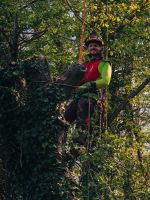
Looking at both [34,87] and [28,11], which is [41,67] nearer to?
[34,87]

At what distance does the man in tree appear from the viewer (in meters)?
7.68

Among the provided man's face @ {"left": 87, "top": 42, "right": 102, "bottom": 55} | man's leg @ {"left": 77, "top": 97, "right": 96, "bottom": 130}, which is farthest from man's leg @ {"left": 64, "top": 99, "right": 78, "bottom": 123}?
man's face @ {"left": 87, "top": 42, "right": 102, "bottom": 55}

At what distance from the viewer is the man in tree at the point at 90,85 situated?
25.2 ft

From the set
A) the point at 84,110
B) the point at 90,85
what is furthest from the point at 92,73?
the point at 84,110

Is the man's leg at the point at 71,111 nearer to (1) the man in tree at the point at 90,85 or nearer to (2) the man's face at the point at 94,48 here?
(1) the man in tree at the point at 90,85

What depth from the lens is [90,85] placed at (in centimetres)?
773

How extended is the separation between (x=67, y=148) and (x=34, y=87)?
3.68ft

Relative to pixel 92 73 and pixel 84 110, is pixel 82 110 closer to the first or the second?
pixel 84 110

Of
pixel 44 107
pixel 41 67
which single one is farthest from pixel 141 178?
pixel 41 67

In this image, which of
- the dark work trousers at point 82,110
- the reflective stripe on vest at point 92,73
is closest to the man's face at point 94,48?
the reflective stripe on vest at point 92,73

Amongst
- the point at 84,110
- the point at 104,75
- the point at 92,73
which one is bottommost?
the point at 84,110

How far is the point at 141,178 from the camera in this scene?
746 centimetres

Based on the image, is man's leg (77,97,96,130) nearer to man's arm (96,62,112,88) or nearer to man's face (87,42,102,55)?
man's arm (96,62,112,88)

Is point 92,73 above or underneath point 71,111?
above
